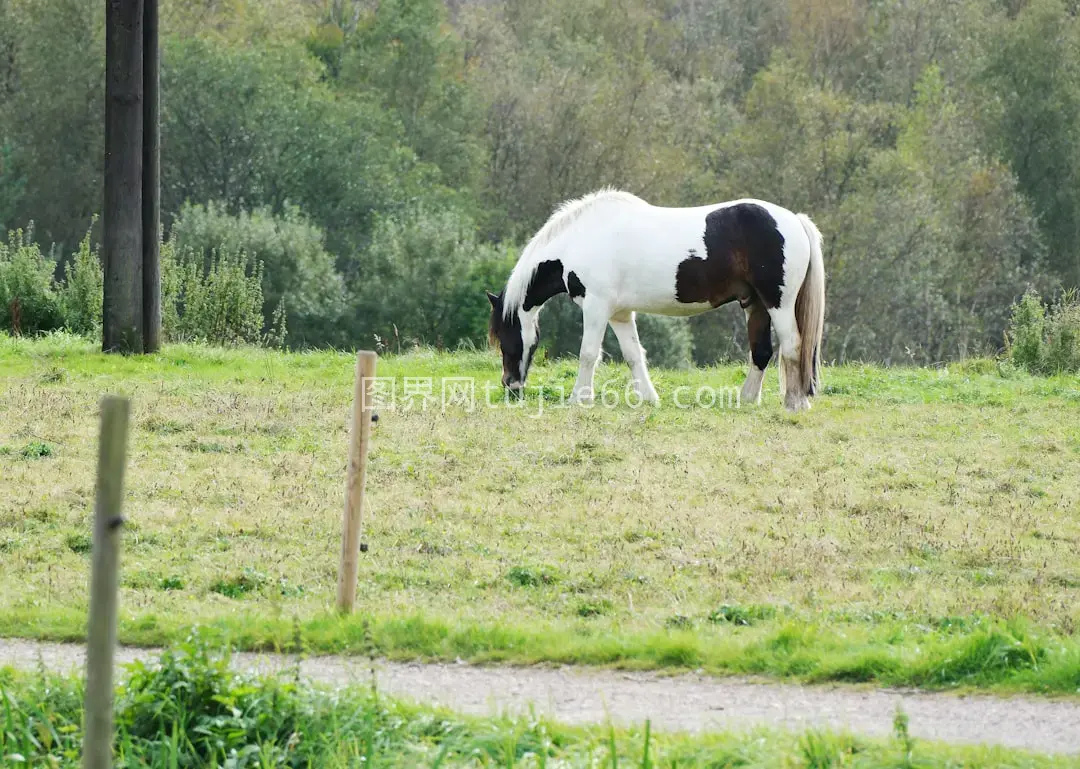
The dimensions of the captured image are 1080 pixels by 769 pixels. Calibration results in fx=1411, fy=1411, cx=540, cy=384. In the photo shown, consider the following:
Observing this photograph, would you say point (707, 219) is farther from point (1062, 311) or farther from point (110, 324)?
point (110, 324)

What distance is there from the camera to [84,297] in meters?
20.8

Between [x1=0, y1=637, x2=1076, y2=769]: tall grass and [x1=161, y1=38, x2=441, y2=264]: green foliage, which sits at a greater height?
[x1=161, y1=38, x2=441, y2=264]: green foliage

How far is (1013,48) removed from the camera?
168 ft

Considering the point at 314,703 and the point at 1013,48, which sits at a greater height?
the point at 1013,48

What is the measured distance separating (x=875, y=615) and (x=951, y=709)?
5.04ft

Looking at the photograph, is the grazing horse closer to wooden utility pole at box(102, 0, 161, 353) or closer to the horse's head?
the horse's head

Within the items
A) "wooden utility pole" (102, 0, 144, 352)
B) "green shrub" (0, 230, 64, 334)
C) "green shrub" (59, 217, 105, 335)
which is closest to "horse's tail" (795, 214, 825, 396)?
"wooden utility pole" (102, 0, 144, 352)

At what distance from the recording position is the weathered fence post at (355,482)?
733 cm

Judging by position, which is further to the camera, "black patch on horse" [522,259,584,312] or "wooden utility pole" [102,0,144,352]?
"wooden utility pole" [102,0,144,352]

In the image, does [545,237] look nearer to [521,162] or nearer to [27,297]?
[27,297]

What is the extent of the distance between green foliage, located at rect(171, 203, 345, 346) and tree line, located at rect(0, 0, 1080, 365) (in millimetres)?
97

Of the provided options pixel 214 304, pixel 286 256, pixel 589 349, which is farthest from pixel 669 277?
pixel 286 256

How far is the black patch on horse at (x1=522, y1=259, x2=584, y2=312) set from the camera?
15.0 m

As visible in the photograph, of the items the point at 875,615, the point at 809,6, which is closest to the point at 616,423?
the point at 875,615
